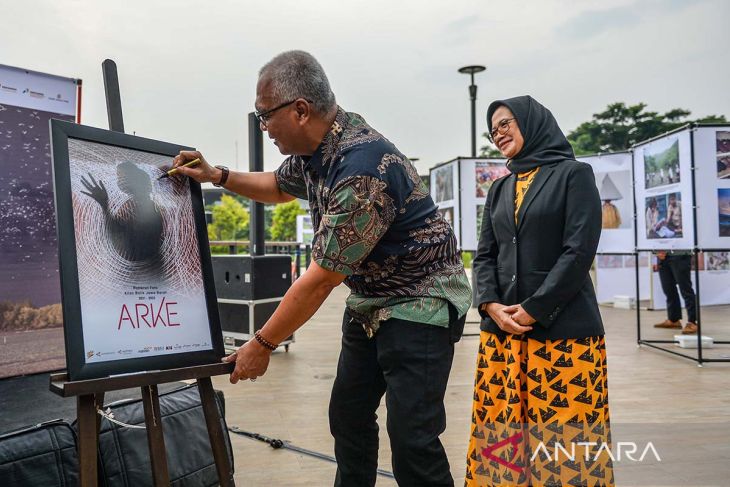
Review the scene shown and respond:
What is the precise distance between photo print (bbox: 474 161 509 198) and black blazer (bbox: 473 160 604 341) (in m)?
3.81

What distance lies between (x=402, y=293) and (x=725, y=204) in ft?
12.7

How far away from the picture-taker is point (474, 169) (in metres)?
5.84

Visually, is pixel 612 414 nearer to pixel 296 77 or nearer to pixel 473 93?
pixel 296 77

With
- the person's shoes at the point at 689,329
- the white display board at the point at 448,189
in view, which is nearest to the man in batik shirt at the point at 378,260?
the white display board at the point at 448,189

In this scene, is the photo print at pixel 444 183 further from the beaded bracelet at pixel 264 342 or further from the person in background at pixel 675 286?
the beaded bracelet at pixel 264 342

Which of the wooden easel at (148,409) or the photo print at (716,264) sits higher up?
the wooden easel at (148,409)

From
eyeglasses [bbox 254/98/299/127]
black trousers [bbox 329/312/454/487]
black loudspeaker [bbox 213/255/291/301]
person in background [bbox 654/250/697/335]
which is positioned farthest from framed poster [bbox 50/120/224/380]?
person in background [bbox 654/250/697/335]

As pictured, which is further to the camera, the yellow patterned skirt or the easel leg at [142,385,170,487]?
the yellow patterned skirt

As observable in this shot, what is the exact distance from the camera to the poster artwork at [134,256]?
1416 mm

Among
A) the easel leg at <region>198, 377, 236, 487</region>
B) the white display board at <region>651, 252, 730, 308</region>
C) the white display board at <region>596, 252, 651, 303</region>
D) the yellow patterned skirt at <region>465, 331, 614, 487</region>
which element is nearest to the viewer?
the easel leg at <region>198, 377, 236, 487</region>

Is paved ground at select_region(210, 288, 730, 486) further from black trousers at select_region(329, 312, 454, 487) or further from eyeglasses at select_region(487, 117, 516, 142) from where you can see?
eyeglasses at select_region(487, 117, 516, 142)

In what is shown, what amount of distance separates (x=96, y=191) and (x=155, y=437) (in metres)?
0.67

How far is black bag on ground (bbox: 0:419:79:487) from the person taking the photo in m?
1.67

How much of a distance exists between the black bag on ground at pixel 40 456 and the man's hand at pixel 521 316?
4.68ft
